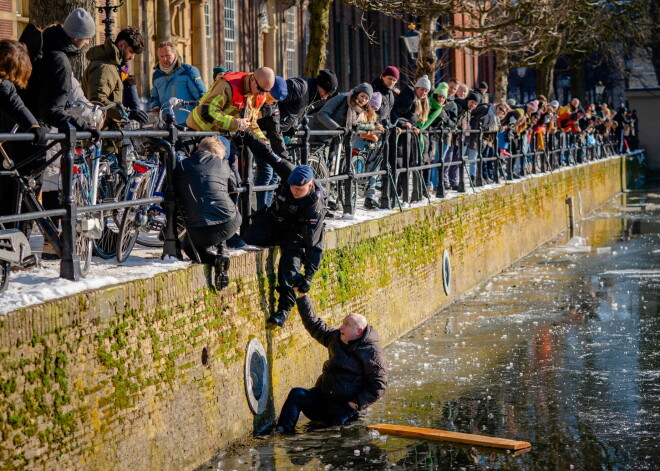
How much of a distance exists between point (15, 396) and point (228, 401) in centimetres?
258

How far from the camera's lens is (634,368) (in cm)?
1224

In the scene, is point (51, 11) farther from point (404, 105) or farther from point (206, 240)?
point (404, 105)

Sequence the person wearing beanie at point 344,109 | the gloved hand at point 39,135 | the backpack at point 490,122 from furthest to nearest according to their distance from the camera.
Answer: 1. the backpack at point 490,122
2. the person wearing beanie at point 344,109
3. the gloved hand at point 39,135

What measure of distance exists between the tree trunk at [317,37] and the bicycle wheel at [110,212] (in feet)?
35.2

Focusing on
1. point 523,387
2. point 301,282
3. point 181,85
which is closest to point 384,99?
point 181,85

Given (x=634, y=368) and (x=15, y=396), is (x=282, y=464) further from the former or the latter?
(x=634, y=368)

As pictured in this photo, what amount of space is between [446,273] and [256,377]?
23.1 ft

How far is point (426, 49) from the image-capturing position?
25719mm

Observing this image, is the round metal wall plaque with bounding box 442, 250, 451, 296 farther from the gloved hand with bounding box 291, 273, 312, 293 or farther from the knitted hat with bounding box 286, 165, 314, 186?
the knitted hat with bounding box 286, 165, 314, 186

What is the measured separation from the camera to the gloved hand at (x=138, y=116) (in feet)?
34.9

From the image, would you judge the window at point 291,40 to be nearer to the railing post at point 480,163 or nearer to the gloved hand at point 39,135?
the railing post at point 480,163

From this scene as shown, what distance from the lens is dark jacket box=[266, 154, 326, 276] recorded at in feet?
32.2

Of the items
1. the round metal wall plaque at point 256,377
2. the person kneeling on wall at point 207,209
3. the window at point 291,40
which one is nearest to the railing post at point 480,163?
the round metal wall plaque at point 256,377

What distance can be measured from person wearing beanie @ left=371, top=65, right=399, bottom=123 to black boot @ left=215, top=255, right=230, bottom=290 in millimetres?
6432
